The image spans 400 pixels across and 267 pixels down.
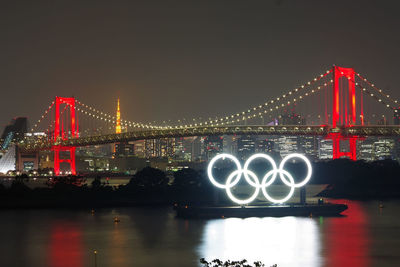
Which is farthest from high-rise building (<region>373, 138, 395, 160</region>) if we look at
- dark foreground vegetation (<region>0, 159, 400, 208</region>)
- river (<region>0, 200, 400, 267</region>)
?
river (<region>0, 200, 400, 267</region>)

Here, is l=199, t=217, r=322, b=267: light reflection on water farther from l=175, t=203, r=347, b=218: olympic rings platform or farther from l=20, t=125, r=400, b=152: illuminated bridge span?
l=20, t=125, r=400, b=152: illuminated bridge span

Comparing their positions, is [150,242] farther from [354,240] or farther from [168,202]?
[168,202]

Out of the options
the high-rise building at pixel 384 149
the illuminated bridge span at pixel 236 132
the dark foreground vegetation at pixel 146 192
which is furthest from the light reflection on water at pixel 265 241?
the high-rise building at pixel 384 149

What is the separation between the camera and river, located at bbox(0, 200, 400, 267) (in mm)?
22547

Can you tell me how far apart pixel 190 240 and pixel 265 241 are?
272cm

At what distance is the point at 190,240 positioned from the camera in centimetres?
2647

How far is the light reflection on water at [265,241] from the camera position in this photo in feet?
75.0

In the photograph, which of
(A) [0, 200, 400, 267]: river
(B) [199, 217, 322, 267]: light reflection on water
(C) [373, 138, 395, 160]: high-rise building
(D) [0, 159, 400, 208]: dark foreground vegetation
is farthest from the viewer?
(C) [373, 138, 395, 160]: high-rise building

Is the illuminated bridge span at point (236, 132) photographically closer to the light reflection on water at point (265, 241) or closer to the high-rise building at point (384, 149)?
the light reflection on water at point (265, 241)

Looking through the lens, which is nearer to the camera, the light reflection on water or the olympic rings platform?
the light reflection on water

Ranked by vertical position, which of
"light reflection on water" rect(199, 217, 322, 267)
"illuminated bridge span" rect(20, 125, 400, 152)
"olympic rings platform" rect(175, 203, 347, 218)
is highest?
"illuminated bridge span" rect(20, 125, 400, 152)

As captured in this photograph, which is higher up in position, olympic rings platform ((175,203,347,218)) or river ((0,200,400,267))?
olympic rings platform ((175,203,347,218))

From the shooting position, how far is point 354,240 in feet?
86.0

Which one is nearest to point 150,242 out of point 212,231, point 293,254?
point 212,231
